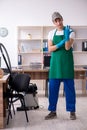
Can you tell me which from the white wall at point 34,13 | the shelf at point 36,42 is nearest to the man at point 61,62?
the shelf at point 36,42

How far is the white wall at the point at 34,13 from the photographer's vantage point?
7.03 m

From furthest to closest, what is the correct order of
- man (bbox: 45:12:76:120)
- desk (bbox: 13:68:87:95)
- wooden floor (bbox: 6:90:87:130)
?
desk (bbox: 13:68:87:95)
man (bbox: 45:12:76:120)
wooden floor (bbox: 6:90:87:130)

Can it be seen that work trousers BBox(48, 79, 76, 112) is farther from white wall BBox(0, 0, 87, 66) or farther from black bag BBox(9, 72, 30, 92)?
white wall BBox(0, 0, 87, 66)

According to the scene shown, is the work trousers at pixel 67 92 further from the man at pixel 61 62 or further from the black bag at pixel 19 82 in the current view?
the black bag at pixel 19 82

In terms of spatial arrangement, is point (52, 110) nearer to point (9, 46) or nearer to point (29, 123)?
point (29, 123)

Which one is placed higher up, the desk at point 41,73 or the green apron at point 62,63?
the green apron at point 62,63

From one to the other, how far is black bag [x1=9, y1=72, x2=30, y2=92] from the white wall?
10.7ft

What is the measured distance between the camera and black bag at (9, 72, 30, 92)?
380 centimetres

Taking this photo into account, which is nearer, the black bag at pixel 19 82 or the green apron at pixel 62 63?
the black bag at pixel 19 82

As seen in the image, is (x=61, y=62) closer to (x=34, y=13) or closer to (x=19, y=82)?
(x=19, y=82)

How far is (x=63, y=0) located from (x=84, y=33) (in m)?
1.04

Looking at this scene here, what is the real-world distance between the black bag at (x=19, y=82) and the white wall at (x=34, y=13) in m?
3.25

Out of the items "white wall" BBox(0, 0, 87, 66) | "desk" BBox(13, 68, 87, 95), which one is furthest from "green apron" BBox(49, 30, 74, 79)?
"white wall" BBox(0, 0, 87, 66)

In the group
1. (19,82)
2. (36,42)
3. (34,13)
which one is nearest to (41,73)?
(36,42)
